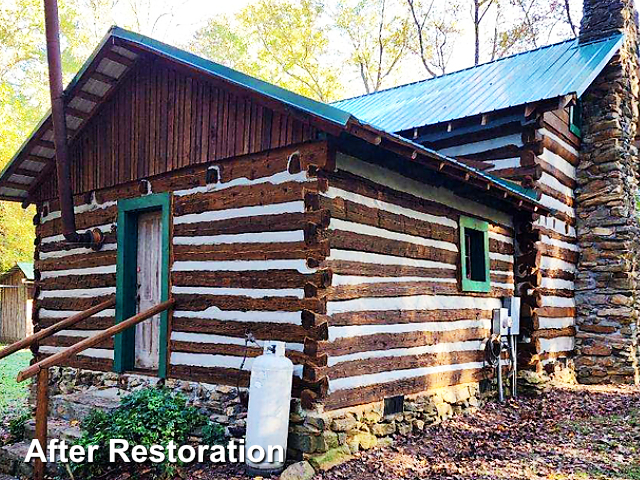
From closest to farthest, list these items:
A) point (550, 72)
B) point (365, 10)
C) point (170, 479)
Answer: point (170, 479)
point (550, 72)
point (365, 10)

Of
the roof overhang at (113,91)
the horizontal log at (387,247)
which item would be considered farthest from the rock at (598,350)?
the horizontal log at (387,247)

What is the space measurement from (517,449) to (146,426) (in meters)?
4.20

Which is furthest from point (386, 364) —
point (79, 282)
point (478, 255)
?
point (79, 282)

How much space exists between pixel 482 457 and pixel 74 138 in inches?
297

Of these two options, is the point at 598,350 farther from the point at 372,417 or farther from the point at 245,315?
the point at 245,315

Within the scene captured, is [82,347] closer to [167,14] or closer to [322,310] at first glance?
[322,310]

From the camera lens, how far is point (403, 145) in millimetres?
6492

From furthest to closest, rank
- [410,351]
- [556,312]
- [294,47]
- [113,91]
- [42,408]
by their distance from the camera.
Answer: [294,47] < [556,312] < [113,91] < [410,351] < [42,408]

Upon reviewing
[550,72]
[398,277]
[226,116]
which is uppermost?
[550,72]

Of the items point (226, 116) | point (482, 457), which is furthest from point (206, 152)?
point (482, 457)

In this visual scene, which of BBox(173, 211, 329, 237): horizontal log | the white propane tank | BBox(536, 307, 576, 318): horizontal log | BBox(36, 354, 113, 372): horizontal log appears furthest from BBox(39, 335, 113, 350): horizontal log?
BBox(536, 307, 576, 318): horizontal log

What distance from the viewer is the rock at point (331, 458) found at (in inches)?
236

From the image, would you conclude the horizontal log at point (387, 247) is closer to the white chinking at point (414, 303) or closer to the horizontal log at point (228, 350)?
the white chinking at point (414, 303)

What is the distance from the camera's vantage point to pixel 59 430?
23.5ft
